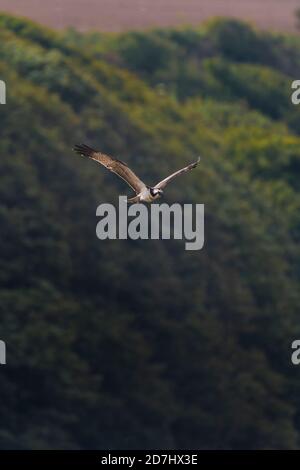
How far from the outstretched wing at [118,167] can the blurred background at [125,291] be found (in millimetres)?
34252

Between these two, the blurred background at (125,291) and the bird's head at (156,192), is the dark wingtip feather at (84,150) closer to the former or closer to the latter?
the bird's head at (156,192)

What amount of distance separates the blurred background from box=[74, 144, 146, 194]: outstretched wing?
3425 cm

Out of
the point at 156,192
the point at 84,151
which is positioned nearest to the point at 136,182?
the point at 156,192

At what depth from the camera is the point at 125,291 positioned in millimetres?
77625

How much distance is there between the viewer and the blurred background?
232 ft

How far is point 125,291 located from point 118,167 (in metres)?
47.7

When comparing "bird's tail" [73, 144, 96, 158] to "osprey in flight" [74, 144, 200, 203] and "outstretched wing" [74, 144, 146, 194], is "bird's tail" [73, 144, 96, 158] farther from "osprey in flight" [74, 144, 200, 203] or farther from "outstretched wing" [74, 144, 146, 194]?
"osprey in flight" [74, 144, 200, 203]

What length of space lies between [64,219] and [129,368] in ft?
20.1

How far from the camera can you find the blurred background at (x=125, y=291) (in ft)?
232

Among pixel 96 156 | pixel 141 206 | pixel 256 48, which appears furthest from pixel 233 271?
pixel 256 48

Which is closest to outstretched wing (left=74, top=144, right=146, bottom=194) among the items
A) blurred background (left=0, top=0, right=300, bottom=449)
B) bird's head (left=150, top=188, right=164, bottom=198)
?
bird's head (left=150, top=188, right=164, bottom=198)

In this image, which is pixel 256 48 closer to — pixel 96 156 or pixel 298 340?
pixel 298 340

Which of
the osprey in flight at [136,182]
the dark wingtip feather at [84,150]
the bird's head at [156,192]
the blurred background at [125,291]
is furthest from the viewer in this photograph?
the blurred background at [125,291]

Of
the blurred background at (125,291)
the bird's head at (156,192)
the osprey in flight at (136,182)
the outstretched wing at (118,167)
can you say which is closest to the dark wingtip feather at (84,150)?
the outstretched wing at (118,167)
